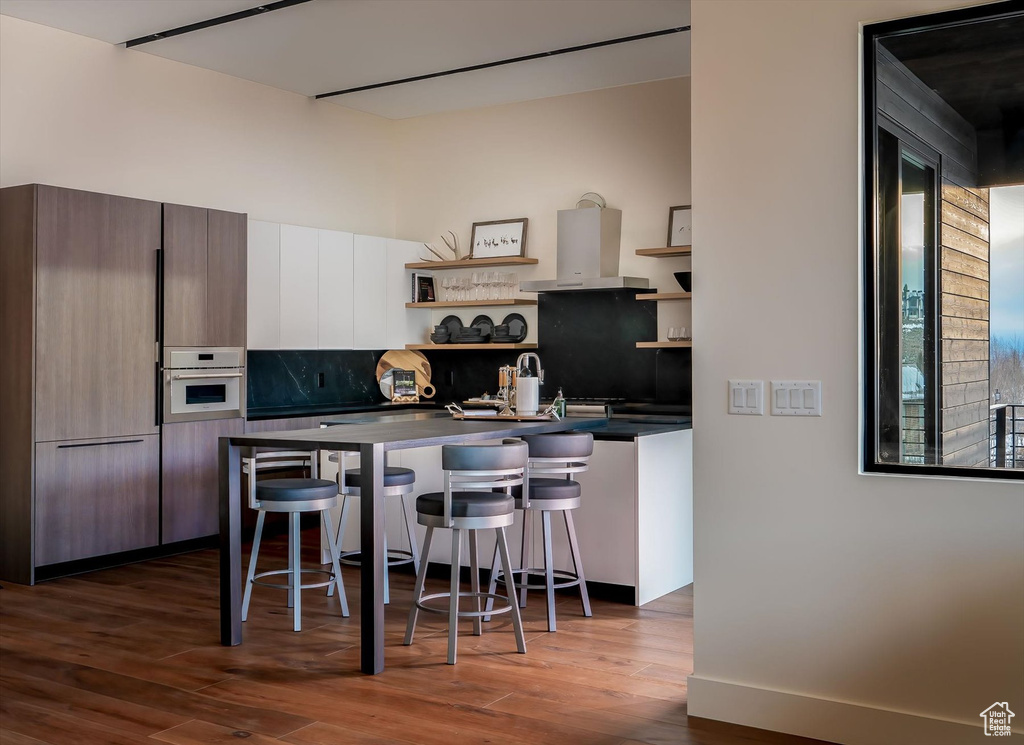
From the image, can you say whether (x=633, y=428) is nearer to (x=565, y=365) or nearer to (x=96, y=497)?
(x=565, y=365)

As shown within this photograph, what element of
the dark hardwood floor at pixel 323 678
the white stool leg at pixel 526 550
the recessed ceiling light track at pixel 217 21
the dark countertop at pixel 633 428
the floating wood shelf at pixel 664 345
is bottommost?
the dark hardwood floor at pixel 323 678

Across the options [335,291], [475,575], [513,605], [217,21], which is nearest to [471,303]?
[335,291]

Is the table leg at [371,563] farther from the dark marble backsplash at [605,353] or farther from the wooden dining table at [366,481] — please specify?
the dark marble backsplash at [605,353]

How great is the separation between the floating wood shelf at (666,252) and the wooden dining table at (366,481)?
2031 millimetres

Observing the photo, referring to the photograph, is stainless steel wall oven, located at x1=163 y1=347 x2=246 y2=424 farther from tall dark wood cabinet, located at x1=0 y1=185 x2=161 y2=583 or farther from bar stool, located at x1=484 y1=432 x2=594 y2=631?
bar stool, located at x1=484 y1=432 x2=594 y2=631

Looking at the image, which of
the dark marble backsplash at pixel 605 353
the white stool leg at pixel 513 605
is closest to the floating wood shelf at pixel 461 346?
the dark marble backsplash at pixel 605 353

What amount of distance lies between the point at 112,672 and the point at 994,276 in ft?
11.7

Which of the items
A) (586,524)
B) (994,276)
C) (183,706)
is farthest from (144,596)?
(994,276)

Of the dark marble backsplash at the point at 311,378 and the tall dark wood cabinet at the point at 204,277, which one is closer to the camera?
the tall dark wood cabinet at the point at 204,277

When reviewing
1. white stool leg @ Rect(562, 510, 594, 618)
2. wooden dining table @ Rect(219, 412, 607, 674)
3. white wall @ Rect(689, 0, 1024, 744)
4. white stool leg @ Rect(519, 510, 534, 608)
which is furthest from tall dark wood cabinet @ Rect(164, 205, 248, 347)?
white wall @ Rect(689, 0, 1024, 744)

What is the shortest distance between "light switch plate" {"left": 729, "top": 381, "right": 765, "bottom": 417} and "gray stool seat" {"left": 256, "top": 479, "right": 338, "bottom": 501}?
1.98m

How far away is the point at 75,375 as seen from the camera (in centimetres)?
575

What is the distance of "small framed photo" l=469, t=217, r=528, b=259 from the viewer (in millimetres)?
7902

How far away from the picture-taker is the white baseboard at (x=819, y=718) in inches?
121
